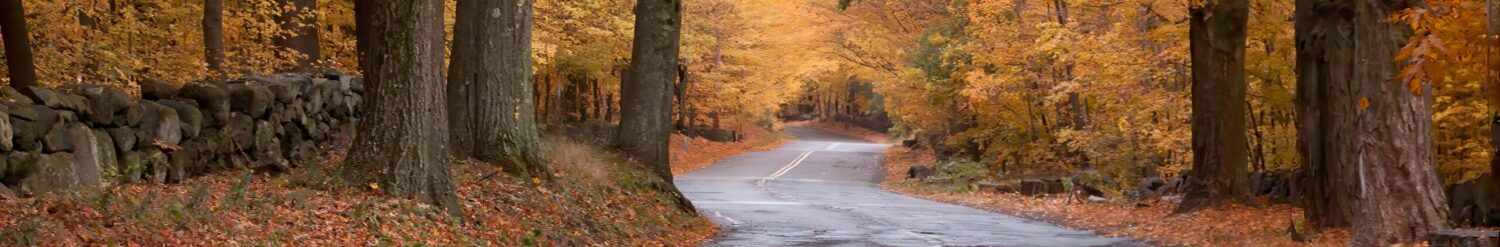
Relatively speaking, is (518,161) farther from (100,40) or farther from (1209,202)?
(1209,202)

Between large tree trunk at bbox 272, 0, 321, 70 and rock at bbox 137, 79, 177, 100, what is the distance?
329 inches

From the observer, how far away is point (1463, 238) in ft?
37.7

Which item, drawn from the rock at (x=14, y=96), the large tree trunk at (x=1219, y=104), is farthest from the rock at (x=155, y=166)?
the large tree trunk at (x=1219, y=104)

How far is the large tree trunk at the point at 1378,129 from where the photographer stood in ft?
42.2

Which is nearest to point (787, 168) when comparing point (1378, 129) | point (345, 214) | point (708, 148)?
point (708, 148)

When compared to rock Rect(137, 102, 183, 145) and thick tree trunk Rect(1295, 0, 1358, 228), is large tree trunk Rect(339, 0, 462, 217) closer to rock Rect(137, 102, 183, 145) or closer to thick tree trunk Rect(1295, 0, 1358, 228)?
rock Rect(137, 102, 183, 145)

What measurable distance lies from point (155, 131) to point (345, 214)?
2.00 meters

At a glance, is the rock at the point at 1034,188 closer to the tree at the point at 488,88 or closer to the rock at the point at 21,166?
the tree at the point at 488,88

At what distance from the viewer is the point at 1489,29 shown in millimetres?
6000

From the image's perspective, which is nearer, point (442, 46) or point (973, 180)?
point (442, 46)

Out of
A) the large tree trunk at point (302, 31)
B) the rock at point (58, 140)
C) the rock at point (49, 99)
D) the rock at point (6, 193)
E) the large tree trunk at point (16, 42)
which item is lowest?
the rock at point (6, 193)

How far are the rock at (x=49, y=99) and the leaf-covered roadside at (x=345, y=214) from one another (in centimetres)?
77

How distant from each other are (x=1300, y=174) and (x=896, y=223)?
5.48m

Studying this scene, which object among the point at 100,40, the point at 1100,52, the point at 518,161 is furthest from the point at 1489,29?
the point at 1100,52
